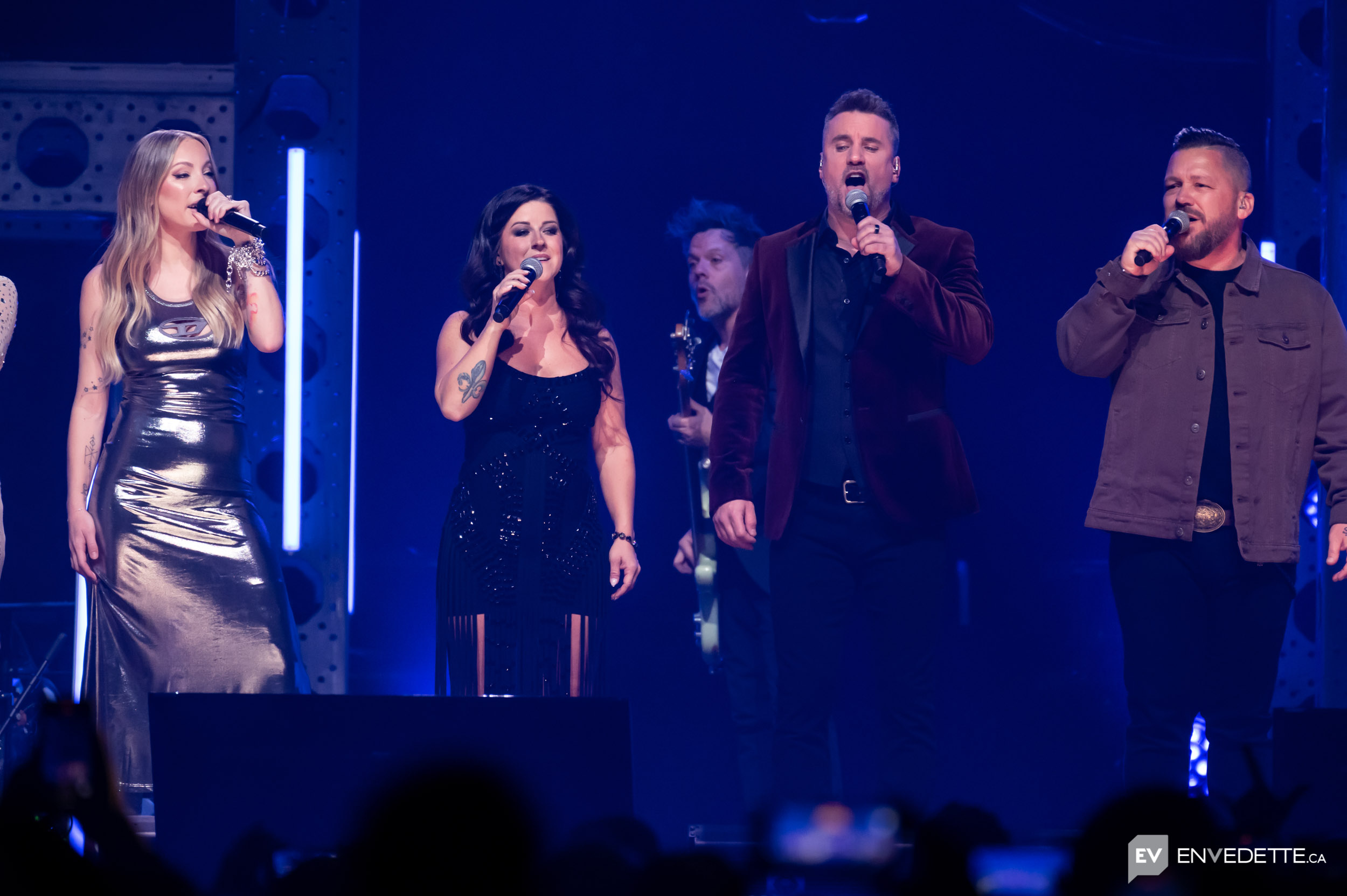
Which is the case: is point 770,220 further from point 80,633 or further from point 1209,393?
point 80,633

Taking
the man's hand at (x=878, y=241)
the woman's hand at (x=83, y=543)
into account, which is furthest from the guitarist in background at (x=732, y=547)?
the woman's hand at (x=83, y=543)

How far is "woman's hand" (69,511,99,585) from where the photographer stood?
3.29 m

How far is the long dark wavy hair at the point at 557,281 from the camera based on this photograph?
3.47 meters

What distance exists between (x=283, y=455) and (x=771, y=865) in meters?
2.53

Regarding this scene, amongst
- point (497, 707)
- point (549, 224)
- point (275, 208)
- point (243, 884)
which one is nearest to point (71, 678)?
point (275, 208)

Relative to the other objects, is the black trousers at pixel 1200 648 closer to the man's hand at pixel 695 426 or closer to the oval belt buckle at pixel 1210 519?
the oval belt buckle at pixel 1210 519

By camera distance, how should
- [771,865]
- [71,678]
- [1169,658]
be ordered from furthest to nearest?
[71,678] < [1169,658] < [771,865]

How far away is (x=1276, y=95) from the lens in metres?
4.09

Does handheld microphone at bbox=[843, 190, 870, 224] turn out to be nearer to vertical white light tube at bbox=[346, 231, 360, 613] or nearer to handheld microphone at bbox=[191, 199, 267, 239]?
handheld microphone at bbox=[191, 199, 267, 239]

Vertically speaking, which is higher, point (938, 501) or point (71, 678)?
point (938, 501)

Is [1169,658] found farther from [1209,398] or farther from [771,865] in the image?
[771,865]

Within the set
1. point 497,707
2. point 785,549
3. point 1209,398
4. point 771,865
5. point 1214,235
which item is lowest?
point 771,865

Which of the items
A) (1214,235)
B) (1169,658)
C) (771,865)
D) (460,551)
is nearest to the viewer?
(771,865)

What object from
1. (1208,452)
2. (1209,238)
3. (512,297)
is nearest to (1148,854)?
(1208,452)
